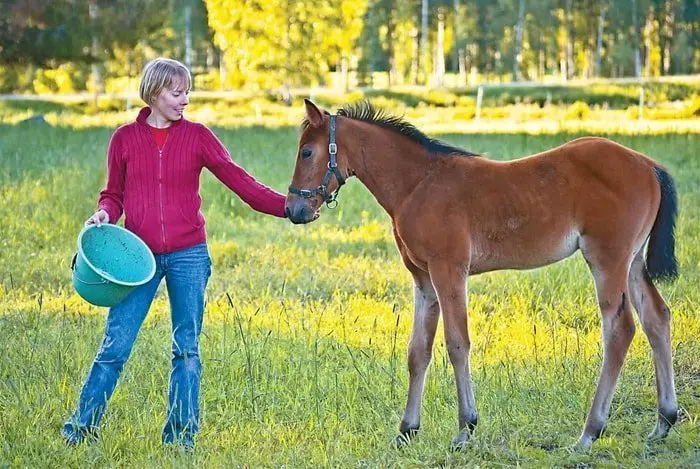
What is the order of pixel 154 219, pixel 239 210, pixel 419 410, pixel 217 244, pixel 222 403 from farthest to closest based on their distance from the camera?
1. pixel 239 210
2. pixel 217 244
3. pixel 222 403
4. pixel 419 410
5. pixel 154 219

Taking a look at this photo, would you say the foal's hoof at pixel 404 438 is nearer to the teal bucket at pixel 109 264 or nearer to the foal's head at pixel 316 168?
the foal's head at pixel 316 168

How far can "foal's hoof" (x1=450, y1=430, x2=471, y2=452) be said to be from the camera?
5.30 meters

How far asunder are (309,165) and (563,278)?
429 centimetres

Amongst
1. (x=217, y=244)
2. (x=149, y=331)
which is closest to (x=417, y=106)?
(x=217, y=244)

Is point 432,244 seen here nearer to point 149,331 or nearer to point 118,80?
point 149,331

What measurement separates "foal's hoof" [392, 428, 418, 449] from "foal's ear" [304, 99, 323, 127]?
5.76 ft

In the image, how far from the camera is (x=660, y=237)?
5703 mm

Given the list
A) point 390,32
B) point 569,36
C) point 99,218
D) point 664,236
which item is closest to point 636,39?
point 569,36

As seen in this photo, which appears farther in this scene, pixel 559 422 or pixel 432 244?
pixel 559 422

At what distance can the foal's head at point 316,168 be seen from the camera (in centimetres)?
546

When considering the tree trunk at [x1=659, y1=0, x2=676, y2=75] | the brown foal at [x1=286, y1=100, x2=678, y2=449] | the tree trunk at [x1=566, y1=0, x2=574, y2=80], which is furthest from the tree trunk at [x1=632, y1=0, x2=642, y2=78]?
the brown foal at [x1=286, y1=100, x2=678, y2=449]

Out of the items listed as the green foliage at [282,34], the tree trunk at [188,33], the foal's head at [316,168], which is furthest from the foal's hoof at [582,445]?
the tree trunk at [188,33]

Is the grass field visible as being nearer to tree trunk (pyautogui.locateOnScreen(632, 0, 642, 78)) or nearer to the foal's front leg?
the foal's front leg

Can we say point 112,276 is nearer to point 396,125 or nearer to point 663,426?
point 396,125
